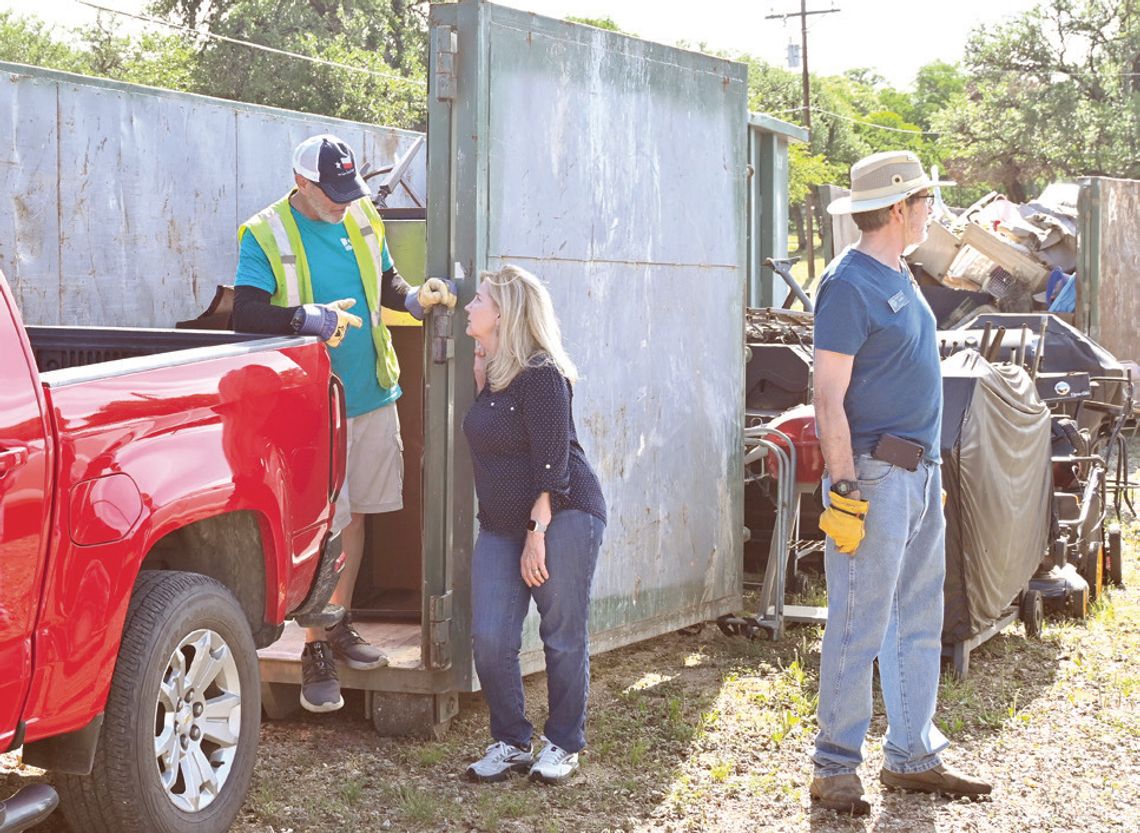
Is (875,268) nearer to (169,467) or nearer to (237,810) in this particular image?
(169,467)

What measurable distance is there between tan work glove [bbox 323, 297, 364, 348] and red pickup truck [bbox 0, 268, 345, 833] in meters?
0.21

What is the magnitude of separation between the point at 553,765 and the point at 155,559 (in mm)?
1621

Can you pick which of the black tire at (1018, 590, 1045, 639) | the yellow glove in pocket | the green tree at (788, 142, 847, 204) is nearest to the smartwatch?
the yellow glove in pocket

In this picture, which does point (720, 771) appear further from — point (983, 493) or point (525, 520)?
point (983, 493)

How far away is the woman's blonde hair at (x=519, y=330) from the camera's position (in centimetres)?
534

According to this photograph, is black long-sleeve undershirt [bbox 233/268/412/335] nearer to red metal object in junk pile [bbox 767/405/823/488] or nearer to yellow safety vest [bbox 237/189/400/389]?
yellow safety vest [bbox 237/189/400/389]

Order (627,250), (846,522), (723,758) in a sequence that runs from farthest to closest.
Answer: (627,250) < (723,758) < (846,522)

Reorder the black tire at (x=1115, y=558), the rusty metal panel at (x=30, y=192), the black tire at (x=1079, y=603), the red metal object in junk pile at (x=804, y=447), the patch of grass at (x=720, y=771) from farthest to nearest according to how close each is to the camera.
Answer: the rusty metal panel at (x=30, y=192) → the black tire at (x=1115, y=558) → the black tire at (x=1079, y=603) → the red metal object in junk pile at (x=804, y=447) → the patch of grass at (x=720, y=771)

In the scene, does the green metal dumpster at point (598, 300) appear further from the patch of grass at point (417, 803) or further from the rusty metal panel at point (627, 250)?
the patch of grass at point (417, 803)

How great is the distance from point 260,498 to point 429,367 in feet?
4.10

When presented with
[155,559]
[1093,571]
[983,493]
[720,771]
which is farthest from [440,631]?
[1093,571]

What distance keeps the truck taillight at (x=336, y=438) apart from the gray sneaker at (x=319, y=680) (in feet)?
2.40

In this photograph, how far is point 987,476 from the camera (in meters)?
6.82

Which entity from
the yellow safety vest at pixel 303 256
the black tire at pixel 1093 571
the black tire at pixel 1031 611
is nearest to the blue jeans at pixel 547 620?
the yellow safety vest at pixel 303 256
